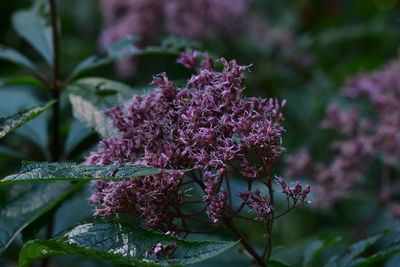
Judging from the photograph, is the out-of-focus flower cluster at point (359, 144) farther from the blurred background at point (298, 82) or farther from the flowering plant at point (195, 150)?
the flowering plant at point (195, 150)

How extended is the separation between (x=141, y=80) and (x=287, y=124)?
940 mm

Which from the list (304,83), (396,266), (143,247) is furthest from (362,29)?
(143,247)

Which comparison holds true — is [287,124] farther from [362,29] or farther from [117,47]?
[117,47]

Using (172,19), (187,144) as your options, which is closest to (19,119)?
(187,144)

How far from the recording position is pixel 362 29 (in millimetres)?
2832

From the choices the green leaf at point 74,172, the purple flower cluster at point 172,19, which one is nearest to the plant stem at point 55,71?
the green leaf at point 74,172

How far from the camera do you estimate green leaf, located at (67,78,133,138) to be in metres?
1.38

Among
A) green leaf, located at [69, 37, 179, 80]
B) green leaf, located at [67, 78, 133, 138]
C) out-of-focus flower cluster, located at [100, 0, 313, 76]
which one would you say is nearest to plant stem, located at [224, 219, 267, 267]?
green leaf, located at [67, 78, 133, 138]

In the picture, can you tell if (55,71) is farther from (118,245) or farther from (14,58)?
(118,245)

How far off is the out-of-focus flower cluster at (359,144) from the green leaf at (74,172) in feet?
4.10

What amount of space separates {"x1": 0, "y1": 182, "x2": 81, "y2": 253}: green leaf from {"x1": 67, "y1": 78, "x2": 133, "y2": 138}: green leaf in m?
0.18

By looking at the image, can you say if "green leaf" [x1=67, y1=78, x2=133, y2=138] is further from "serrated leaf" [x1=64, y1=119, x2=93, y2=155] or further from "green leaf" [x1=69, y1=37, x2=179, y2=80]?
"serrated leaf" [x1=64, y1=119, x2=93, y2=155]

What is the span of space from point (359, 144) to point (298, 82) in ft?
3.47

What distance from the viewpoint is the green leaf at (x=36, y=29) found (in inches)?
72.9
